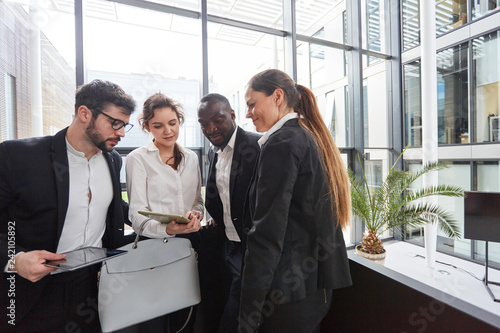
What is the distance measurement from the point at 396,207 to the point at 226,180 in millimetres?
3468

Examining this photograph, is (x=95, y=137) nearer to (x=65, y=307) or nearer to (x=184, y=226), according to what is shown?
(x=184, y=226)

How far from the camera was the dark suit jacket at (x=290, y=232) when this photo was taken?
0.87 m

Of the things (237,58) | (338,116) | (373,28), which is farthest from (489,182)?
(237,58)

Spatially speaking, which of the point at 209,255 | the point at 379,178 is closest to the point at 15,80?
the point at 209,255

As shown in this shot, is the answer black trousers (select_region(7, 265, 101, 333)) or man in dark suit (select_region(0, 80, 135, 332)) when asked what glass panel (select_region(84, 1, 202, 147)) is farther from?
black trousers (select_region(7, 265, 101, 333))

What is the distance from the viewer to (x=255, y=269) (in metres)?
0.87

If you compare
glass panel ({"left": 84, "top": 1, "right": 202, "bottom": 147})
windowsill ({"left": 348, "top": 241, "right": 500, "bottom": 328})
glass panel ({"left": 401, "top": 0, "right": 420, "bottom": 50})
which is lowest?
windowsill ({"left": 348, "top": 241, "right": 500, "bottom": 328})

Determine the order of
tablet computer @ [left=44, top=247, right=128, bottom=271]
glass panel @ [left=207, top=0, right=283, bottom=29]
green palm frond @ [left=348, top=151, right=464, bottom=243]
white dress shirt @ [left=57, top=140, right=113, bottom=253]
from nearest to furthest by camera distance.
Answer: tablet computer @ [left=44, top=247, right=128, bottom=271] → white dress shirt @ [left=57, top=140, right=113, bottom=253] → green palm frond @ [left=348, top=151, right=464, bottom=243] → glass panel @ [left=207, top=0, right=283, bottom=29]

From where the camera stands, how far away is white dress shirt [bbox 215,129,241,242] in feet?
5.00

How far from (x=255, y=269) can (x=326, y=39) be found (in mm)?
5507

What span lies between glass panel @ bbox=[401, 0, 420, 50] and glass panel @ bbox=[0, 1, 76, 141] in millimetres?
6578

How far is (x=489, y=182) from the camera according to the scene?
4504 mm

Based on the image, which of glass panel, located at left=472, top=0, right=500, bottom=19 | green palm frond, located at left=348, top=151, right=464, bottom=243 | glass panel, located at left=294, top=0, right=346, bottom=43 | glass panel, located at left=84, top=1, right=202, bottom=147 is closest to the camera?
glass panel, located at left=84, top=1, right=202, bottom=147

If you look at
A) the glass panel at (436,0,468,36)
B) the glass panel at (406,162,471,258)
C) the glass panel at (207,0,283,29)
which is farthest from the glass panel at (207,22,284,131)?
the glass panel at (406,162,471,258)
